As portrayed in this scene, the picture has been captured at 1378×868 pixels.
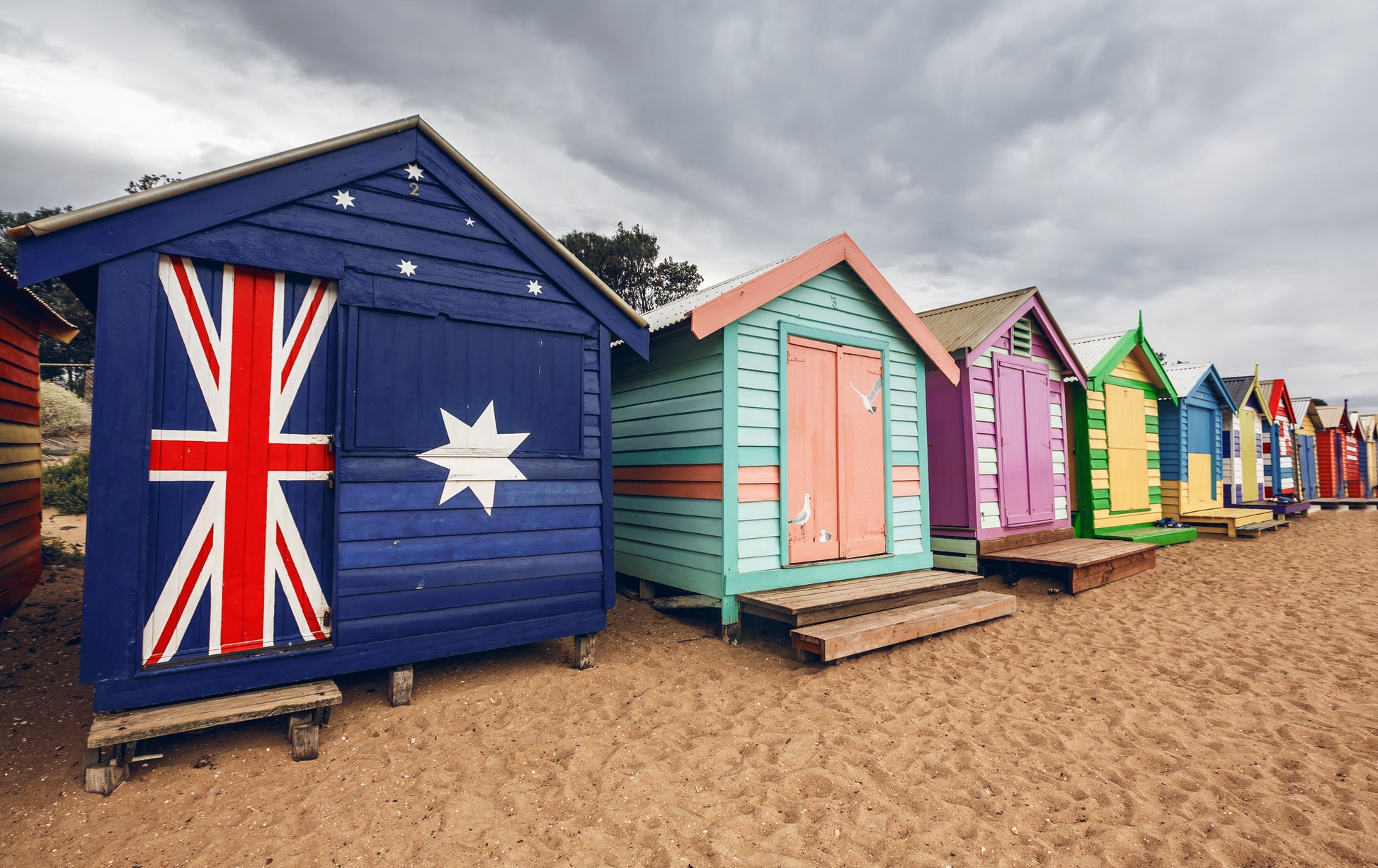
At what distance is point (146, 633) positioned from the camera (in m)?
3.44

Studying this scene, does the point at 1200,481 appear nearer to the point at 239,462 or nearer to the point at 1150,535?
the point at 1150,535

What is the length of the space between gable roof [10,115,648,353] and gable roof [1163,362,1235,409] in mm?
13858

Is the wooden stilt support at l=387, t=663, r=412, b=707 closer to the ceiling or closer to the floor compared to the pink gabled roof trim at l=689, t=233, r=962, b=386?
closer to the floor

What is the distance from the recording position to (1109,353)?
1059 cm

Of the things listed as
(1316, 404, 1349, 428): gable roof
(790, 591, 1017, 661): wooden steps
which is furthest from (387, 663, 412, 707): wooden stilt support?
(1316, 404, 1349, 428): gable roof

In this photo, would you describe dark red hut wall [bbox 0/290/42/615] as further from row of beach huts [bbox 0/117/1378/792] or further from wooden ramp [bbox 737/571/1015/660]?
wooden ramp [bbox 737/571/1015/660]

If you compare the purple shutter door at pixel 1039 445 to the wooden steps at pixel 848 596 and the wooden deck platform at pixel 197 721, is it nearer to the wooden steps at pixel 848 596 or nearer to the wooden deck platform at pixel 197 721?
the wooden steps at pixel 848 596

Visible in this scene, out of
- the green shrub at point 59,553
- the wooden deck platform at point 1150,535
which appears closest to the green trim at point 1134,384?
the wooden deck platform at point 1150,535

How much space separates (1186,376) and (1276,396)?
7597mm

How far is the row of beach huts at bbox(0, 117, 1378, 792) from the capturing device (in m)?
3.46

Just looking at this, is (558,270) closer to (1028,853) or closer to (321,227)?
(321,227)

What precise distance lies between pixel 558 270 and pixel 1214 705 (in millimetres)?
5939

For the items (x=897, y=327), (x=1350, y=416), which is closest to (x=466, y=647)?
(x=897, y=327)

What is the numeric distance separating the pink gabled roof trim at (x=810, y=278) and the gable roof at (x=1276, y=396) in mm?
16016
